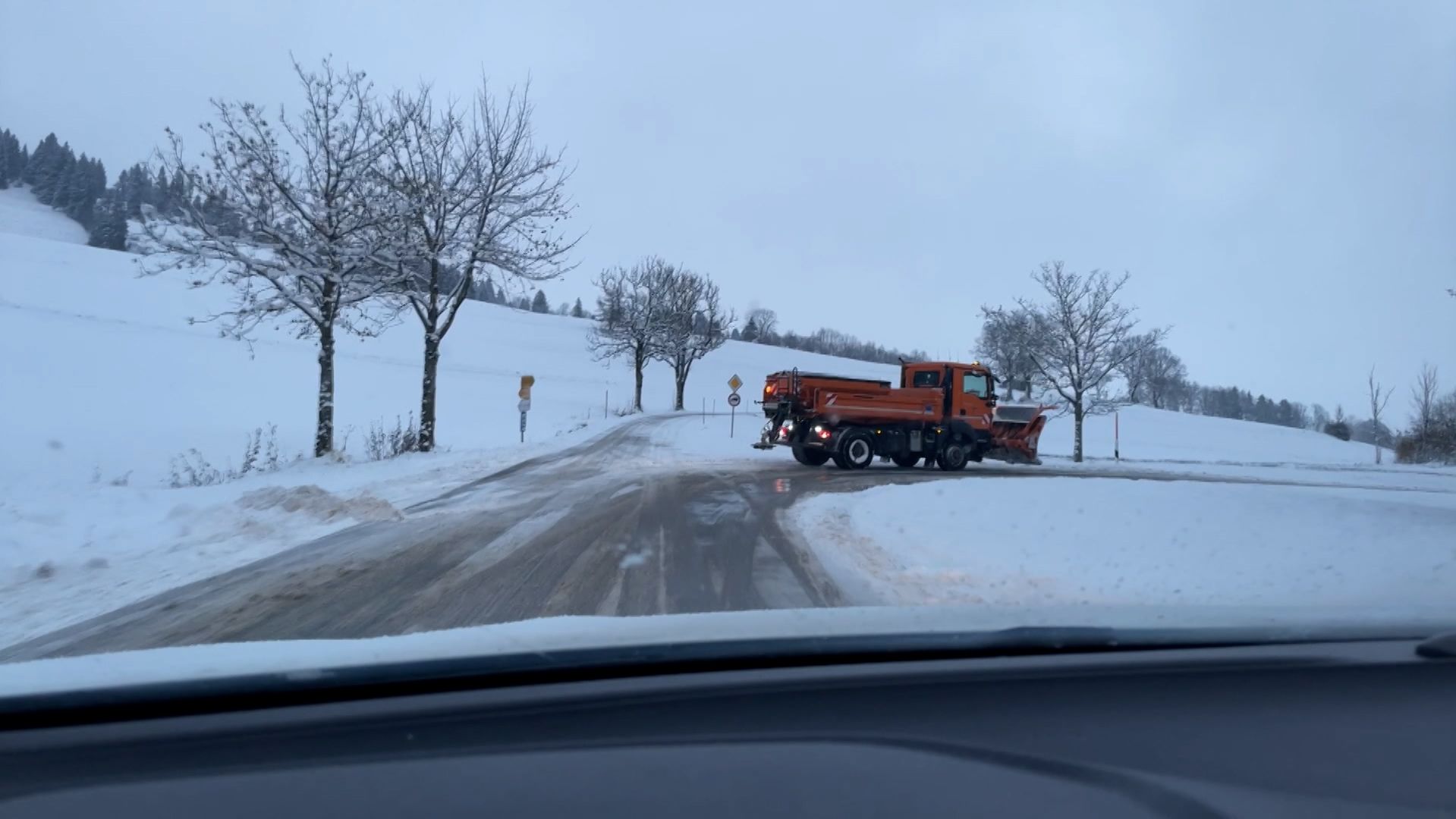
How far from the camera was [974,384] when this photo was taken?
24.7 m

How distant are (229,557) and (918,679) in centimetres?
856

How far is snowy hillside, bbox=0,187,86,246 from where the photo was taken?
74750 millimetres

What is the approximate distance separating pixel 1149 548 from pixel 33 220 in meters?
96.8

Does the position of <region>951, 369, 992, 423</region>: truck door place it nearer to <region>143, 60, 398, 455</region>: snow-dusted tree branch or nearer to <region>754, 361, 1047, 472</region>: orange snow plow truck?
<region>754, 361, 1047, 472</region>: orange snow plow truck

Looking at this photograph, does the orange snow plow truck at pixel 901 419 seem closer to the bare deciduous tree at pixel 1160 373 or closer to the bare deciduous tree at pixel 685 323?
the bare deciduous tree at pixel 1160 373

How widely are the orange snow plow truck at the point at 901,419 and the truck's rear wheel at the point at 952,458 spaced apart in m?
0.02

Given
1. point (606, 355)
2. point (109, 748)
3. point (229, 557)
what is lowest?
point (229, 557)

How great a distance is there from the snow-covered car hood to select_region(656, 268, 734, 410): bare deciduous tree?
56407 millimetres

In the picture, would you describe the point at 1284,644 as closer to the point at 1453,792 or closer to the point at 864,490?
the point at 1453,792

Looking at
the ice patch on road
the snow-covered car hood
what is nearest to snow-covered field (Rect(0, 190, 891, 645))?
the ice patch on road

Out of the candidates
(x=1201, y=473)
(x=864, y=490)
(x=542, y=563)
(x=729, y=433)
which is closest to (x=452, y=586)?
(x=542, y=563)

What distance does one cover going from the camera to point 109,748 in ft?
7.44

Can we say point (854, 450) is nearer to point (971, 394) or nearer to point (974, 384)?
point (971, 394)

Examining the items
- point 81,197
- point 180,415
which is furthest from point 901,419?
point 81,197
